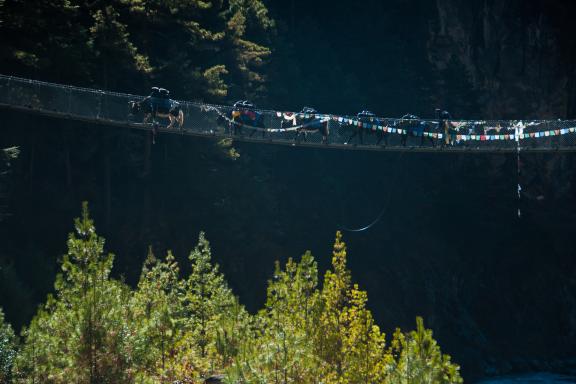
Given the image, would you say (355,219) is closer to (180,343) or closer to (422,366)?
(180,343)

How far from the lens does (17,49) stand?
2611 centimetres

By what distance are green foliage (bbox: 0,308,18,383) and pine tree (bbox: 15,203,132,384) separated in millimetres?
313

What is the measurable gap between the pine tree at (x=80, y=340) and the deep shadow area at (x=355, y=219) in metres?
10.9

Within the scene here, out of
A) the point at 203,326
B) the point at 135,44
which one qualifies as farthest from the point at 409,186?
the point at 203,326

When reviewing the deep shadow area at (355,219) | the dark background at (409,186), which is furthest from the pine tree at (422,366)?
the dark background at (409,186)

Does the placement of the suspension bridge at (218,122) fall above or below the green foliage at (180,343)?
above

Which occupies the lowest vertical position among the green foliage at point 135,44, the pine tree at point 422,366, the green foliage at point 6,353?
the green foliage at point 6,353

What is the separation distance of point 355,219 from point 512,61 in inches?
485

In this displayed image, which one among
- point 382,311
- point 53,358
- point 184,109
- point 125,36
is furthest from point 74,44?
point 382,311

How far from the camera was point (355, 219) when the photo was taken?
43562 millimetres

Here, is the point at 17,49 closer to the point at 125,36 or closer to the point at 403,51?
the point at 125,36

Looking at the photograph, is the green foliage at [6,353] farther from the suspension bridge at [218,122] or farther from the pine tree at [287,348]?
the suspension bridge at [218,122]

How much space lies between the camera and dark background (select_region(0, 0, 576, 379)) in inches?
1369

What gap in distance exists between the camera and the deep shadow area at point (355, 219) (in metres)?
31.0
